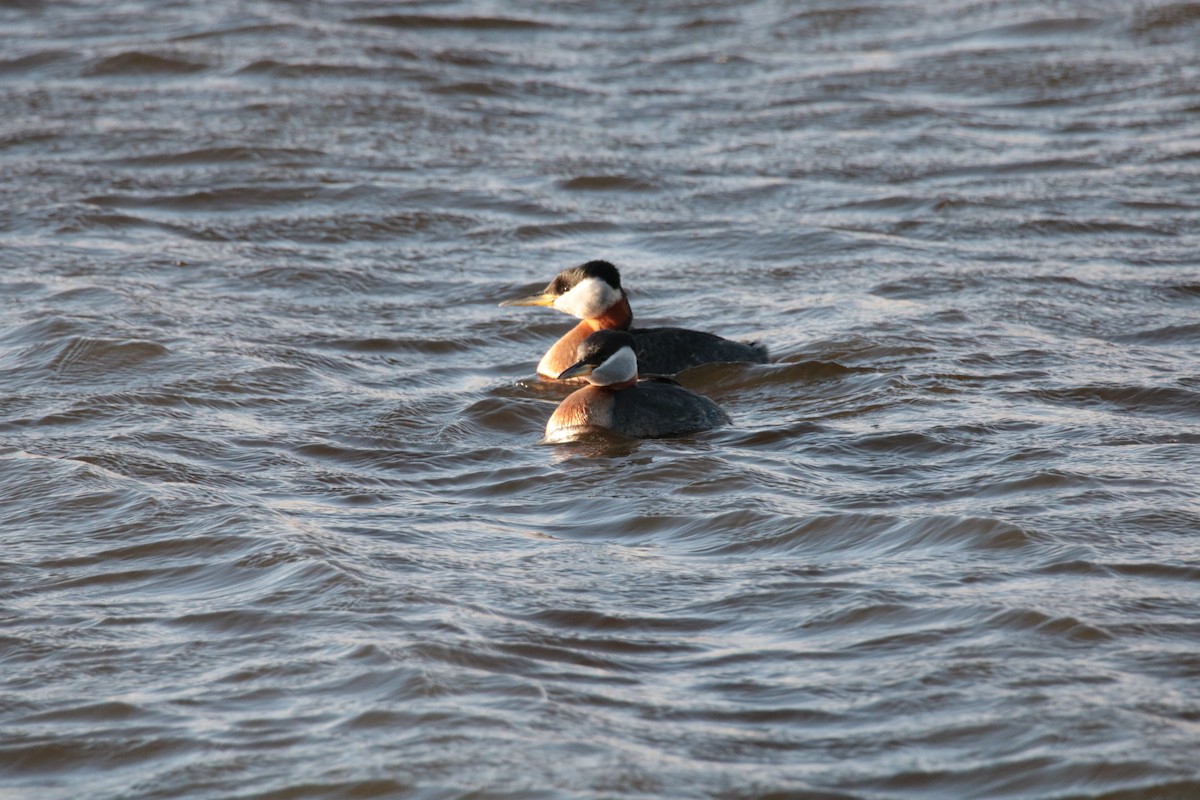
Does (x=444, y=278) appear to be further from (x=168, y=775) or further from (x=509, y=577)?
(x=168, y=775)

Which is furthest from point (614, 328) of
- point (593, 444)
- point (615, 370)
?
point (593, 444)

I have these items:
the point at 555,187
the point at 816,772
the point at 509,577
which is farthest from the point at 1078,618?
the point at 555,187

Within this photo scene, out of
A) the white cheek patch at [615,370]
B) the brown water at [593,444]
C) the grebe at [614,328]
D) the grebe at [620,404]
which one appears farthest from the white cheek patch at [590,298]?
the white cheek patch at [615,370]

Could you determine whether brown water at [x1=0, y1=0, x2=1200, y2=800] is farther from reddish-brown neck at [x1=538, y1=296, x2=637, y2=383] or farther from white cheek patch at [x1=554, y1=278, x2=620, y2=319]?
white cheek patch at [x1=554, y1=278, x2=620, y2=319]

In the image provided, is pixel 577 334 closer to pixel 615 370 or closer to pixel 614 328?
pixel 614 328

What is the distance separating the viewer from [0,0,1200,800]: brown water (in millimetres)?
5012

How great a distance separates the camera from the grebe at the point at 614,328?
9.14 metres

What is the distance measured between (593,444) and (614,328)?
164 centimetres

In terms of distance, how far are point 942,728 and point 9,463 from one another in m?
4.63

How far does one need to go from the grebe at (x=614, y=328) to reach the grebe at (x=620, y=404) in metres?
0.75

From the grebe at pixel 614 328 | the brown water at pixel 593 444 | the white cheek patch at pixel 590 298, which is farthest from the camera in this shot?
the white cheek patch at pixel 590 298

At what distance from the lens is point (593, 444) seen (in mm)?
8000

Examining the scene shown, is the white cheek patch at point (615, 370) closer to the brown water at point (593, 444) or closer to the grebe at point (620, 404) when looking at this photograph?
the grebe at point (620, 404)

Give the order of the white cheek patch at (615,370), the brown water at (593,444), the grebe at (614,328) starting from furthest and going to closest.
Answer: the grebe at (614,328), the white cheek patch at (615,370), the brown water at (593,444)
